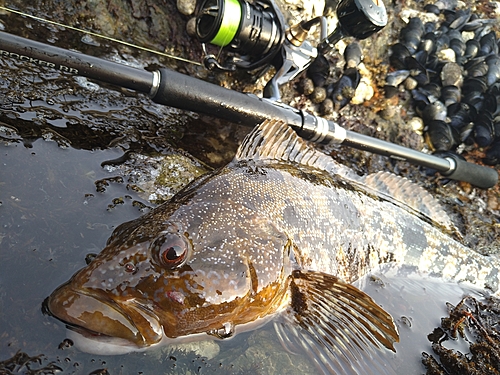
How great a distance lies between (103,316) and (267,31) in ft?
11.5

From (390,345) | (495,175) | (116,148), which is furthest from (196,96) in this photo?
(495,175)

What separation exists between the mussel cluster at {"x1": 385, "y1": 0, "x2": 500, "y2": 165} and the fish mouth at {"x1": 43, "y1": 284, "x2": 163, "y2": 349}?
541 cm

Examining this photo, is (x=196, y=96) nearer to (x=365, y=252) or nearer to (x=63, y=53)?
(x=63, y=53)

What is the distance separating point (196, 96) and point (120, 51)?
1514 mm

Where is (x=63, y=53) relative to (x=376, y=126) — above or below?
below

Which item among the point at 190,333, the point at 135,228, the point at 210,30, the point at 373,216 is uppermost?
the point at 210,30

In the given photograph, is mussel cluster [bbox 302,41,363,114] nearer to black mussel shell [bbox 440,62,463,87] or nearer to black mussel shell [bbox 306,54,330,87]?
black mussel shell [bbox 306,54,330,87]

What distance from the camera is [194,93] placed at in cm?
305

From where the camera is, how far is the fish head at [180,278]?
1648 millimetres

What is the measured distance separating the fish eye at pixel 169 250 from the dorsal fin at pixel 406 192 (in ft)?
6.89

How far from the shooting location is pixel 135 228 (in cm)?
190

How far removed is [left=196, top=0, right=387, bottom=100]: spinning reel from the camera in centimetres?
380

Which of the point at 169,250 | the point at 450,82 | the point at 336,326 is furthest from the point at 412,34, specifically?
the point at 169,250

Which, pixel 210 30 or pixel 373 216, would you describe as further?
pixel 210 30
